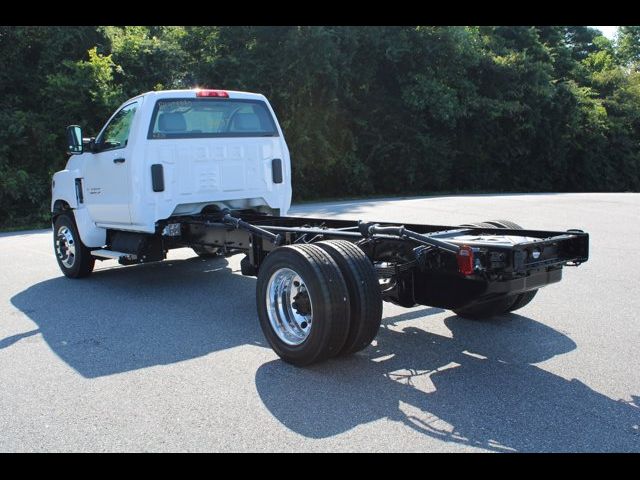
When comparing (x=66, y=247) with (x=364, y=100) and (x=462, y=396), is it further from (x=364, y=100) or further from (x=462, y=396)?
(x=364, y=100)

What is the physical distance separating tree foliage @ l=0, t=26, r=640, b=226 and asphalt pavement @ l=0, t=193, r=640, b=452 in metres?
15.2

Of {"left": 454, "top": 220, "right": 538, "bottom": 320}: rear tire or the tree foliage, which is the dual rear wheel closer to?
{"left": 454, "top": 220, "right": 538, "bottom": 320}: rear tire

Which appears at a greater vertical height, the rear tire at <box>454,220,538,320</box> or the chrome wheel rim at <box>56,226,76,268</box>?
the chrome wheel rim at <box>56,226,76,268</box>

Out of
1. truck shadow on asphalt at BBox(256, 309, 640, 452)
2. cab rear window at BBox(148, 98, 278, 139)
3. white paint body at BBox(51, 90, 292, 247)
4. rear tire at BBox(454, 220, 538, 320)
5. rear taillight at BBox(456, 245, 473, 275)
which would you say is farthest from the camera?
cab rear window at BBox(148, 98, 278, 139)

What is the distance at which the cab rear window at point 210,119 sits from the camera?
7672mm

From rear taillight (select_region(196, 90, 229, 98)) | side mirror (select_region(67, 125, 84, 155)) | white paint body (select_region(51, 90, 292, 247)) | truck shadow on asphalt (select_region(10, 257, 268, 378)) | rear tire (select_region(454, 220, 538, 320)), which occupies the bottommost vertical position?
truck shadow on asphalt (select_region(10, 257, 268, 378))

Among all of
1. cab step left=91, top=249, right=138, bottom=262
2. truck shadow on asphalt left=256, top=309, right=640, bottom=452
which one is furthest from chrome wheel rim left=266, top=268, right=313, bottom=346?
cab step left=91, top=249, right=138, bottom=262

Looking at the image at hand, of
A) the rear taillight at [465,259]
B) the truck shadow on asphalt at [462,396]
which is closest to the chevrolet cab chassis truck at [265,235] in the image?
the rear taillight at [465,259]

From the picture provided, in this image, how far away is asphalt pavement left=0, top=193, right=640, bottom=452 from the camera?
3.78 m

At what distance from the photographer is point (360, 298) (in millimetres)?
4648

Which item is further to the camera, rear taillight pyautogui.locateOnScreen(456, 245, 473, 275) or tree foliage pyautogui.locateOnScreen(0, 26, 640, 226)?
tree foliage pyautogui.locateOnScreen(0, 26, 640, 226)

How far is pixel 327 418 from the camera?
4.01m

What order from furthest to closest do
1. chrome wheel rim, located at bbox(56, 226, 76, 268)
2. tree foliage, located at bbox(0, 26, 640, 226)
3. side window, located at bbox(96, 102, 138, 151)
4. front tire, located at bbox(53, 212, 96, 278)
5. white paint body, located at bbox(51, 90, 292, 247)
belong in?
tree foliage, located at bbox(0, 26, 640, 226) < chrome wheel rim, located at bbox(56, 226, 76, 268) < front tire, located at bbox(53, 212, 96, 278) < side window, located at bbox(96, 102, 138, 151) < white paint body, located at bbox(51, 90, 292, 247)
